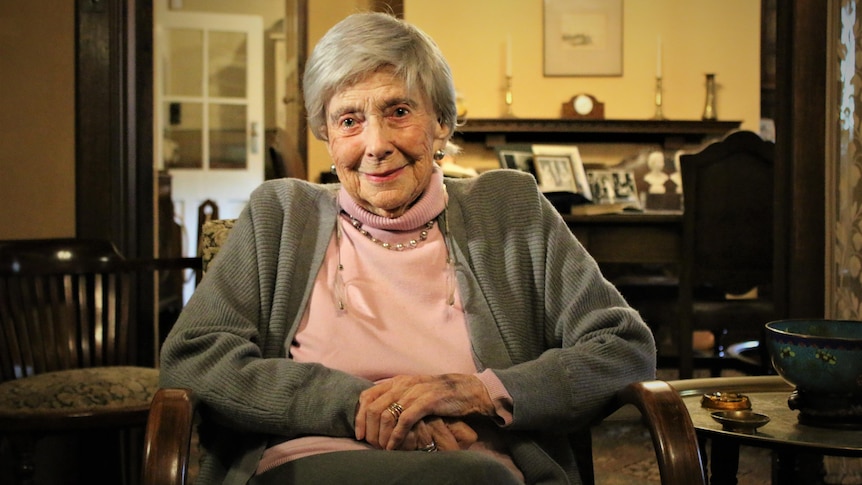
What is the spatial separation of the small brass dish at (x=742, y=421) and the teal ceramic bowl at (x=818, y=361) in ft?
0.27

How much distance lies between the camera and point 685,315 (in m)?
3.76

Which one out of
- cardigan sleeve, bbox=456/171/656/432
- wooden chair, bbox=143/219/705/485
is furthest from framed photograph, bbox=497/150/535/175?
wooden chair, bbox=143/219/705/485

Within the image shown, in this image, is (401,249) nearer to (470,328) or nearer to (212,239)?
(470,328)

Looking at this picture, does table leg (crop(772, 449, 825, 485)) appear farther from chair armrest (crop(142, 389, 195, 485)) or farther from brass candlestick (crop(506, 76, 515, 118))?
brass candlestick (crop(506, 76, 515, 118))

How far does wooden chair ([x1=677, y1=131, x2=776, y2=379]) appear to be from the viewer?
144 inches

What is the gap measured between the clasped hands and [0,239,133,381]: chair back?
56.3 inches

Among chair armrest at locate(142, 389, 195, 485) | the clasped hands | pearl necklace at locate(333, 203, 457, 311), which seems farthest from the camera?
pearl necklace at locate(333, 203, 457, 311)

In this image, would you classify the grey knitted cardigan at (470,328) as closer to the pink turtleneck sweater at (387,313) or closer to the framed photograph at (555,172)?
the pink turtleneck sweater at (387,313)

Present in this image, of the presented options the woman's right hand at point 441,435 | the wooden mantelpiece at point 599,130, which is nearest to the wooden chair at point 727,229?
the wooden mantelpiece at point 599,130

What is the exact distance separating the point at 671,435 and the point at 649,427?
0.03m

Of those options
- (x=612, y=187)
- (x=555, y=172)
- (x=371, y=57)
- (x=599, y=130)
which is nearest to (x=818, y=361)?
(x=371, y=57)

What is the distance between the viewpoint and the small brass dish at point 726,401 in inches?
58.4

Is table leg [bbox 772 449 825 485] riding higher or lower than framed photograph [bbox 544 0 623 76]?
lower

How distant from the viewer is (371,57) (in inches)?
62.2
